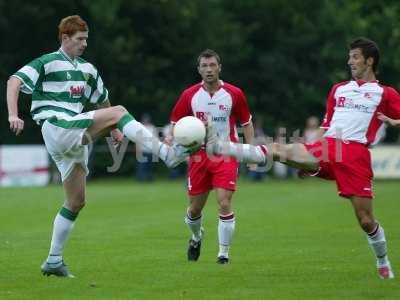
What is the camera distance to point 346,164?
9.82 meters

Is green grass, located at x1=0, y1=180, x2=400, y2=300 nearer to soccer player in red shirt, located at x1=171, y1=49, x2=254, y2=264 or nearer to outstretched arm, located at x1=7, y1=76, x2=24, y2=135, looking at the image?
soccer player in red shirt, located at x1=171, y1=49, x2=254, y2=264

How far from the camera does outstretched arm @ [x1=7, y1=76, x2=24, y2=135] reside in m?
9.22

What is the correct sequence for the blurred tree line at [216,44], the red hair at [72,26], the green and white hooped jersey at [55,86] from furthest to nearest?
the blurred tree line at [216,44], the red hair at [72,26], the green and white hooped jersey at [55,86]

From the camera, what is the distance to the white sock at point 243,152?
31.2ft

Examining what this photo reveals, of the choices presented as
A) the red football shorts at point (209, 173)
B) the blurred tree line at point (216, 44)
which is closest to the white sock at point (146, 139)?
the red football shorts at point (209, 173)

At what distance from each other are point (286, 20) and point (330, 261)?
31717mm

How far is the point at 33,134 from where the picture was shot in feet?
122

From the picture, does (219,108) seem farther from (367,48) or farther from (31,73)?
(31,73)

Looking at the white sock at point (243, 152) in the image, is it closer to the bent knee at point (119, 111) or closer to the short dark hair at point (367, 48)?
the bent knee at point (119, 111)

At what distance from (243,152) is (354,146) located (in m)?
1.18

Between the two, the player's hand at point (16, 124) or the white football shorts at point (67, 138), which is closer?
the player's hand at point (16, 124)

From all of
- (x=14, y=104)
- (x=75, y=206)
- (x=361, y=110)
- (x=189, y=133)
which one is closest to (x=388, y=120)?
(x=361, y=110)

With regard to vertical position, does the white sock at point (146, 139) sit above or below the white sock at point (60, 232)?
above

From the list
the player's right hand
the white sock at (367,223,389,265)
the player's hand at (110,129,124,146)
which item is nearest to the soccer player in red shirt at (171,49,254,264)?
the player's hand at (110,129,124,146)
